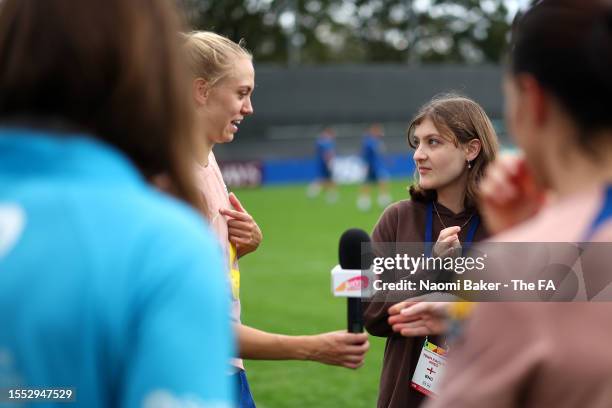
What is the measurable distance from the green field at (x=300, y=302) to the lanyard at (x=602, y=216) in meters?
5.36

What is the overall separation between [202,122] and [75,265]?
199 cm

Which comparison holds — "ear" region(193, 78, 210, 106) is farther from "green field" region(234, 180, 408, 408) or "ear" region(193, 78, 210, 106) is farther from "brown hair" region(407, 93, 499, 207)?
"green field" region(234, 180, 408, 408)

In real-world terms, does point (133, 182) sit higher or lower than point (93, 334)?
higher

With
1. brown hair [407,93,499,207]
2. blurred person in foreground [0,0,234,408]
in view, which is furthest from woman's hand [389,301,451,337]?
blurred person in foreground [0,0,234,408]

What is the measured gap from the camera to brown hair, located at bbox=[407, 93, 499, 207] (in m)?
3.64

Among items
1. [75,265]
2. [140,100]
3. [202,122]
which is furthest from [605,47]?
[202,122]

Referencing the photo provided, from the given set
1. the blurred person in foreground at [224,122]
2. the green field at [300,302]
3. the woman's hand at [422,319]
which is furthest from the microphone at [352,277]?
the green field at [300,302]

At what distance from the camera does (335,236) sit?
17.0 meters

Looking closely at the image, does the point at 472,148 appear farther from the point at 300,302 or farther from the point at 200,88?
the point at 300,302

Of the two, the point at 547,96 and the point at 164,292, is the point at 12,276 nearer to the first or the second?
the point at 164,292

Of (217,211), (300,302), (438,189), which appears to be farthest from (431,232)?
(300,302)

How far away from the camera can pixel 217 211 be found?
3.10 meters

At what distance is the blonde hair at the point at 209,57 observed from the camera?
3.23 meters

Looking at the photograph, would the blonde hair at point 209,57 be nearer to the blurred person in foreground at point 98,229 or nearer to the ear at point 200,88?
the ear at point 200,88
